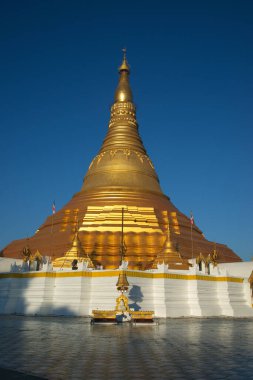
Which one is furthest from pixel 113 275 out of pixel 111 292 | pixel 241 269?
pixel 241 269

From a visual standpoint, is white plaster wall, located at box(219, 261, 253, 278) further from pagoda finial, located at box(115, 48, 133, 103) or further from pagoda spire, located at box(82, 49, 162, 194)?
pagoda finial, located at box(115, 48, 133, 103)

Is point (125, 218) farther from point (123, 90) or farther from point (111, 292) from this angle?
point (123, 90)

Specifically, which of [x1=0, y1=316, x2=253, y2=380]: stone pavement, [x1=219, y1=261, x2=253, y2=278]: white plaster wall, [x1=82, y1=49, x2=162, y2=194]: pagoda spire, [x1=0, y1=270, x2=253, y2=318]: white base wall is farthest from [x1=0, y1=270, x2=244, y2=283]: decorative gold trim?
[x1=82, y1=49, x2=162, y2=194]: pagoda spire

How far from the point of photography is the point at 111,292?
2261cm

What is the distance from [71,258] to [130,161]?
49.3ft

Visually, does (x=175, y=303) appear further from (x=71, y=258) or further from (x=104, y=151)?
(x=104, y=151)

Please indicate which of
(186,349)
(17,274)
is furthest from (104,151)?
(186,349)

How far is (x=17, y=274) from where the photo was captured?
25750mm

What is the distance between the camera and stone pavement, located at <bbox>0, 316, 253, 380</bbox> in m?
6.92

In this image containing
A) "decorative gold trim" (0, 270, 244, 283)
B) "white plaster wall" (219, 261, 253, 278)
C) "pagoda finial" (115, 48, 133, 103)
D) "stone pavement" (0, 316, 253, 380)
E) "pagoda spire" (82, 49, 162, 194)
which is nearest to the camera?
"stone pavement" (0, 316, 253, 380)

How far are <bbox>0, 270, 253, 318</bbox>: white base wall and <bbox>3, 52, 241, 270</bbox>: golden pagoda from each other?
115 inches

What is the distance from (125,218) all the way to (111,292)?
35.4ft

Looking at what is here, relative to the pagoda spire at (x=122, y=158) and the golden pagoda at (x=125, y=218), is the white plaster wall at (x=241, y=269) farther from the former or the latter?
the pagoda spire at (x=122, y=158)

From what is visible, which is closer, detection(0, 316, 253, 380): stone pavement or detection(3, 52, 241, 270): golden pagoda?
detection(0, 316, 253, 380): stone pavement
